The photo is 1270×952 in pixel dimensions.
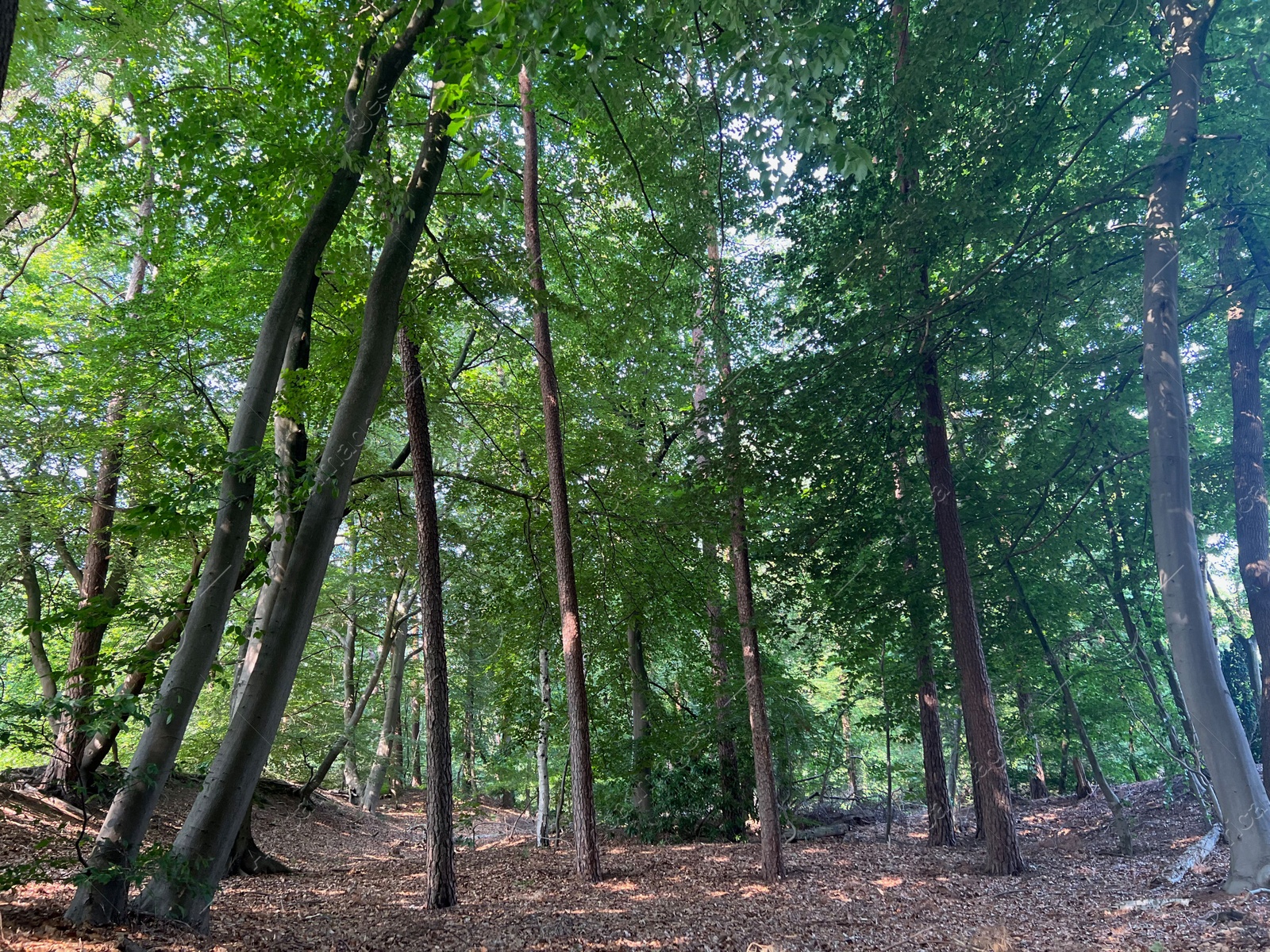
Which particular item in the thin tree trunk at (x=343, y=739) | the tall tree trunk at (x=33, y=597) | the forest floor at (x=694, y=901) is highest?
the tall tree trunk at (x=33, y=597)

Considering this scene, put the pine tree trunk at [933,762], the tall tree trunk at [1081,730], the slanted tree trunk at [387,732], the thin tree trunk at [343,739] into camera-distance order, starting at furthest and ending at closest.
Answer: the slanted tree trunk at [387,732] < the thin tree trunk at [343,739] < the pine tree trunk at [933,762] < the tall tree trunk at [1081,730]

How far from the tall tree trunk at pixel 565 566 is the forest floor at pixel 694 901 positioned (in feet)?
2.23

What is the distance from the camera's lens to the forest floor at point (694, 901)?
5645mm

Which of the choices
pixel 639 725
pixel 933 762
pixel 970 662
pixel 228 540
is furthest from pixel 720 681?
pixel 228 540

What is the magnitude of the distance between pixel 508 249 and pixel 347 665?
14.7m

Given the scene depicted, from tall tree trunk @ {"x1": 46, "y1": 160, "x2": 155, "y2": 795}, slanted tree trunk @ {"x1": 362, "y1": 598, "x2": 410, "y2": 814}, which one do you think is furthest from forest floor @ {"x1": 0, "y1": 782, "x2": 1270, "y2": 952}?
slanted tree trunk @ {"x1": 362, "y1": 598, "x2": 410, "y2": 814}

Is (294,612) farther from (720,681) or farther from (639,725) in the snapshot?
(639,725)

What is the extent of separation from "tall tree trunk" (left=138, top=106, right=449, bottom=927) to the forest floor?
0.40 metres

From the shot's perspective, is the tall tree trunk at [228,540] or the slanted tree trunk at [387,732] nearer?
the tall tree trunk at [228,540]

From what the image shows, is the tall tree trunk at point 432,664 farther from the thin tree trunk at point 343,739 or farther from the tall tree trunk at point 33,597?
the thin tree trunk at point 343,739

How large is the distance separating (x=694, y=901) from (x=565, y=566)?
4.25m

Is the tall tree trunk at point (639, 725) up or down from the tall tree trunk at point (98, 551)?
down

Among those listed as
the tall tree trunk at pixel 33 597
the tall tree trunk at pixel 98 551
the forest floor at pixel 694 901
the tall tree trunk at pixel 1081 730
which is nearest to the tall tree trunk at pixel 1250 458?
the tall tree trunk at pixel 1081 730

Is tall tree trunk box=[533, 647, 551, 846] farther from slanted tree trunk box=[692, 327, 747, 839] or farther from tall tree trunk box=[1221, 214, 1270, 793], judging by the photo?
tall tree trunk box=[1221, 214, 1270, 793]
